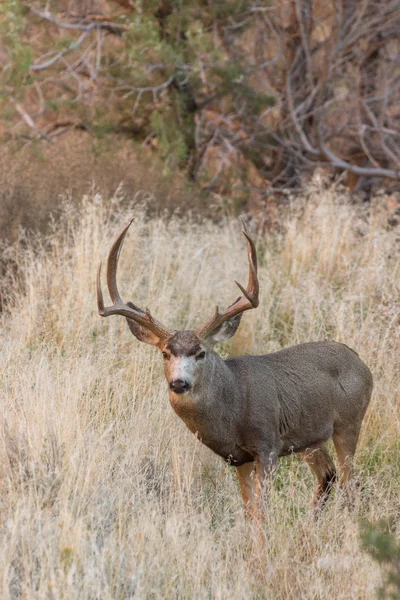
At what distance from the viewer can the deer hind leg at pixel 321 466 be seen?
21.2 ft

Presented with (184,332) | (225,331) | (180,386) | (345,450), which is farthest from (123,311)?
(345,450)

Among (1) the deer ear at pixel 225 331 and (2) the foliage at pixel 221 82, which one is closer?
(1) the deer ear at pixel 225 331

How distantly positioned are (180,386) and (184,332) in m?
0.47

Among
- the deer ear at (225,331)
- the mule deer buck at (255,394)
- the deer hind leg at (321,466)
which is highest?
the deer ear at (225,331)

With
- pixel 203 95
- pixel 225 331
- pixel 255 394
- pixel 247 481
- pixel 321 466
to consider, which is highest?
pixel 203 95

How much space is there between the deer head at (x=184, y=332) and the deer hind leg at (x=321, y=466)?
1123mm

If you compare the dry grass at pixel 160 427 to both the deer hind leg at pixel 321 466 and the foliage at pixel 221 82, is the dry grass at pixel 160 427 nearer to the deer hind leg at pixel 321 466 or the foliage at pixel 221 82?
the deer hind leg at pixel 321 466

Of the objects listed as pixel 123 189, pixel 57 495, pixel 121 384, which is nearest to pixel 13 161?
pixel 123 189

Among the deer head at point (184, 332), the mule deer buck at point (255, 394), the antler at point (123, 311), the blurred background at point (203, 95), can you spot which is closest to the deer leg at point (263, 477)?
the mule deer buck at point (255, 394)

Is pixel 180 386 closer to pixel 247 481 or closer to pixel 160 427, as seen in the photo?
pixel 247 481

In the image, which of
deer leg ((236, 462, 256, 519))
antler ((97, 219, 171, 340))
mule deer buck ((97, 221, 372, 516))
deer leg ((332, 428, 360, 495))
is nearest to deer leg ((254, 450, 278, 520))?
mule deer buck ((97, 221, 372, 516))

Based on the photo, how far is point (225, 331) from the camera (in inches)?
234

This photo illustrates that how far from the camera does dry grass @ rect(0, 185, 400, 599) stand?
14.8 ft

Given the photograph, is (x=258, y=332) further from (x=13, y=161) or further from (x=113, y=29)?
(x=113, y=29)
